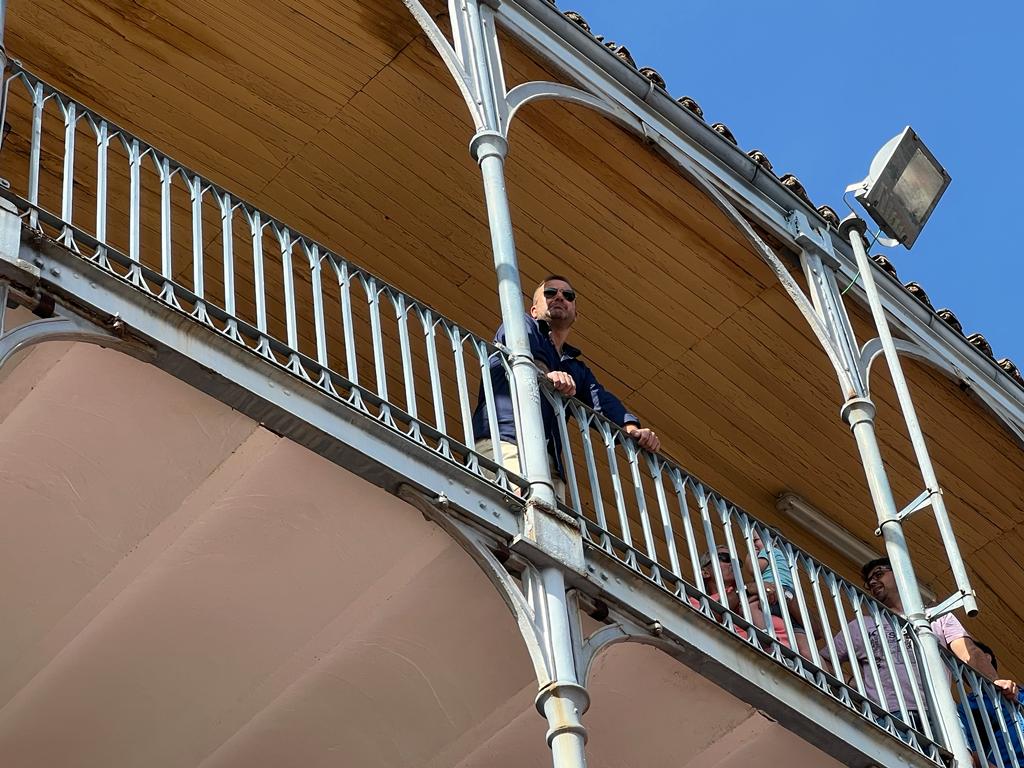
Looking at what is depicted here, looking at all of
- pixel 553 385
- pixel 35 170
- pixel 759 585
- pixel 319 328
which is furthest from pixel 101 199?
pixel 759 585

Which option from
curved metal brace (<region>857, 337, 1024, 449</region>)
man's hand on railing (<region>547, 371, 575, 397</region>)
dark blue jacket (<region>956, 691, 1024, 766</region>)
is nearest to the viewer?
man's hand on railing (<region>547, 371, 575, 397</region>)

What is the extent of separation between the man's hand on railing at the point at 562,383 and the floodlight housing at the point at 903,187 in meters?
2.76

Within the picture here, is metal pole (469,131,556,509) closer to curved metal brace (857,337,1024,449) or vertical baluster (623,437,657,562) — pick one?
vertical baluster (623,437,657,562)

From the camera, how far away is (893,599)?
11133 millimetres

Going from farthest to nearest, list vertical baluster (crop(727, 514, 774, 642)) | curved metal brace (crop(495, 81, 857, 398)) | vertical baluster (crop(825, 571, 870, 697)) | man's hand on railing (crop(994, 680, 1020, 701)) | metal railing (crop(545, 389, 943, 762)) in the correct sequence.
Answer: curved metal brace (crop(495, 81, 857, 398)) → man's hand on railing (crop(994, 680, 1020, 701)) → vertical baluster (crop(825, 571, 870, 697)) → vertical baluster (crop(727, 514, 774, 642)) → metal railing (crop(545, 389, 943, 762))

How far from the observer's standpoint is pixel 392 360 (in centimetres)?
1305

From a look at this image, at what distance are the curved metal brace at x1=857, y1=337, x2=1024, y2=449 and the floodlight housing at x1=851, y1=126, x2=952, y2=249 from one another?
66 centimetres

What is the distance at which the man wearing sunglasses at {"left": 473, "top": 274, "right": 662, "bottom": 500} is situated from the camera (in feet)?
29.8

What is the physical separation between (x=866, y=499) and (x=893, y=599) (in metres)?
3.12

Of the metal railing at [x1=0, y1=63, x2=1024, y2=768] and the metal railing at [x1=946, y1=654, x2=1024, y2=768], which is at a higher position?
the metal railing at [x1=0, y1=63, x2=1024, y2=768]

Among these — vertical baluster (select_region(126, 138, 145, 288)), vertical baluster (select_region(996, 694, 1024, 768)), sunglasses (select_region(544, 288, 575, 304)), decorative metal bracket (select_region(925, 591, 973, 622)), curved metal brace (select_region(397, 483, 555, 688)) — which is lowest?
curved metal brace (select_region(397, 483, 555, 688))

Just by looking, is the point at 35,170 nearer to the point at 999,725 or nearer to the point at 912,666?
the point at 912,666

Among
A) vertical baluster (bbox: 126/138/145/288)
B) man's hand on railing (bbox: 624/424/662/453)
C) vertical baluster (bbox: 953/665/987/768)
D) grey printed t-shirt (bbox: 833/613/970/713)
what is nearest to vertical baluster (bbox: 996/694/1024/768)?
vertical baluster (bbox: 953/665/987/768)

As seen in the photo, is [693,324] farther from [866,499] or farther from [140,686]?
[140,686]
